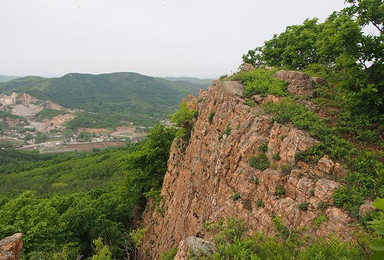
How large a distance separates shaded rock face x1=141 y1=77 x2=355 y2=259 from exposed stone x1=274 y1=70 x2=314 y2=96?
2.61 m

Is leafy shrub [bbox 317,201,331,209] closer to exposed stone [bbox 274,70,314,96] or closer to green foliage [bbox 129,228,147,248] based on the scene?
exposed stone [bbox 274,70,314,96]

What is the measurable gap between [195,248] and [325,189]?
5.22 m

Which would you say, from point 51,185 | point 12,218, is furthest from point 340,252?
point 51,185

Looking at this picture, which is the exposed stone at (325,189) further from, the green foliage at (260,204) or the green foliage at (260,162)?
the green foliage at (260,162)

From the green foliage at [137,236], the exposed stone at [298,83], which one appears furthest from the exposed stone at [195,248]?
the exposed stone at [298,83]

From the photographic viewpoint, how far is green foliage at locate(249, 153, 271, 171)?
10.3m

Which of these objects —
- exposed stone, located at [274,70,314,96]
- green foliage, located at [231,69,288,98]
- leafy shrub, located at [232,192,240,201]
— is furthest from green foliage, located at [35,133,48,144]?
leafy shrub, located at [232,192,240,201]

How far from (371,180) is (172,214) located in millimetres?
11857

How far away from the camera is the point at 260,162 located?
34.6ft

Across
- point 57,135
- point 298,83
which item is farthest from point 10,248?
point 57,135

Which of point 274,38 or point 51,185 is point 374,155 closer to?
point 274,38

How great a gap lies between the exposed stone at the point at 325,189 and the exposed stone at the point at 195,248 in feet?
14.7

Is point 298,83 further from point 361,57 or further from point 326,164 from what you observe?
point 326,164

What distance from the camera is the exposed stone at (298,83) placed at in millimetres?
13203
